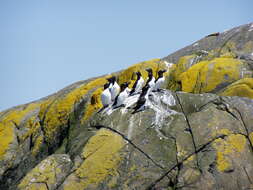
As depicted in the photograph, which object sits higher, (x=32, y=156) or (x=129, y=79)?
(x=129, y=79)

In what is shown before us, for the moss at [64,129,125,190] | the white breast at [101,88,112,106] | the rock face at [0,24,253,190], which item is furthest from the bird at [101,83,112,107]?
the moss at [64,129,125,190]

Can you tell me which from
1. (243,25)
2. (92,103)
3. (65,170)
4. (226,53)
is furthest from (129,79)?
(65,170)

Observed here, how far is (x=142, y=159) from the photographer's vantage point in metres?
13.5

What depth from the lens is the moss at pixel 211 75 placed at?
2097cm

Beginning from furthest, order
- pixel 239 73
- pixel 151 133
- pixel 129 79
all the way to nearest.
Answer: pixel 129 79
pixel 239 73
pixel 151 133

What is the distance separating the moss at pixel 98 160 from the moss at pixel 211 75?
813 cm

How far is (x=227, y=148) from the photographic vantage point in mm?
13508

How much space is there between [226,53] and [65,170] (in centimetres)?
1409

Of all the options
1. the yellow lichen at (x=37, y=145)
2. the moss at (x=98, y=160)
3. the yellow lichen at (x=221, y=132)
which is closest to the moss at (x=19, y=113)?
the yellow lichen at (x=37, y=145)

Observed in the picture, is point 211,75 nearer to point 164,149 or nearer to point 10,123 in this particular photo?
point 164,149

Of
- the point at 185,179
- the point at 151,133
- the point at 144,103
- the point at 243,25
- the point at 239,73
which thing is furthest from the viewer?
the point at 243,25

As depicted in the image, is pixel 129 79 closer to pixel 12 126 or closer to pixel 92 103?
pixel 92 103

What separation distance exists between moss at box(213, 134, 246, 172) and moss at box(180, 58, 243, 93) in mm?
7166

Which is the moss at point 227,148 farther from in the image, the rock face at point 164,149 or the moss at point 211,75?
the moss at point 211,75
